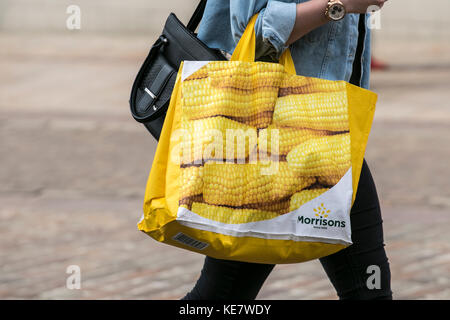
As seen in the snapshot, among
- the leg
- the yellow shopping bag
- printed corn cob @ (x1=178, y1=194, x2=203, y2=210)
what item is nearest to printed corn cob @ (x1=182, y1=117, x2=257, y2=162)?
the yellow shopping bag

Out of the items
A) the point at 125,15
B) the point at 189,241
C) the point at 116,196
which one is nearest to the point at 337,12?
the point at 189,241

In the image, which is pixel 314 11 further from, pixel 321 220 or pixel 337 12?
pixel 321 220

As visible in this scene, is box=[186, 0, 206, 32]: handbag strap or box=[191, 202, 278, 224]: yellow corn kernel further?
box=[186, 0, 206, 32]: handbag strap

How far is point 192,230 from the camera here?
198 centimetres

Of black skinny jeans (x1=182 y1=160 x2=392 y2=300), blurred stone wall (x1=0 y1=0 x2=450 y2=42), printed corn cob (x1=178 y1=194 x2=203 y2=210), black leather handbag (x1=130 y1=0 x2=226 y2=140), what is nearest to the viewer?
printed corn cob (x1=178 y1=194 x2=203 y2=210)

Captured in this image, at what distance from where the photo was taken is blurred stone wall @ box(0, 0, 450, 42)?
19.0 metres

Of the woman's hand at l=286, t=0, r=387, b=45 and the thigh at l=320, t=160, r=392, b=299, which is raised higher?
the woman's hand at l=286, t=0, r=387, b=45

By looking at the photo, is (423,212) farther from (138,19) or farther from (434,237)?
(138,19)

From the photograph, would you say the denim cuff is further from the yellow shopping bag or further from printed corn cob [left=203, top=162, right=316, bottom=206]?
printed corn cob [left=203, top=162, right=316, bottom=206]

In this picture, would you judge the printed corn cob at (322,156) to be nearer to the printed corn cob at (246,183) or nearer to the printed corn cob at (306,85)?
the printed corn cob at (246,183)

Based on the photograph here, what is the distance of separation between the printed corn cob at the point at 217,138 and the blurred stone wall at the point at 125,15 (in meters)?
17.6

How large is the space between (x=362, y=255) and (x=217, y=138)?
0.68 metres

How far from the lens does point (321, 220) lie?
79.8 inches
